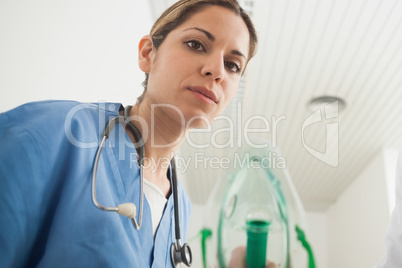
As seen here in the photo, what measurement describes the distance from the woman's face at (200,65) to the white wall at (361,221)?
261 centimetres

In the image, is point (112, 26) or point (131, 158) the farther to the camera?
point (112, 26)

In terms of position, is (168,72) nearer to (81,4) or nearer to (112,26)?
→ (81,4)

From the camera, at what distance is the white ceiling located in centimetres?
185

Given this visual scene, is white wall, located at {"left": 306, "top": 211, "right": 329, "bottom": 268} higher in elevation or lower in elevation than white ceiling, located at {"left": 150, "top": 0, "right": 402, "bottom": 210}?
lower

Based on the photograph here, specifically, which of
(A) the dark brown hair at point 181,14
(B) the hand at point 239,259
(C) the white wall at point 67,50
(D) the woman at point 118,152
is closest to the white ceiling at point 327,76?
(C) the white wall at point 67,50

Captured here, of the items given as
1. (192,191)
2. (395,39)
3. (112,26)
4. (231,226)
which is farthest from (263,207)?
(192,191)

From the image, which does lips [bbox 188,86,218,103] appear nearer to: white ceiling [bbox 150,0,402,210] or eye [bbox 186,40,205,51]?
eye [bbox 186,40,205,51]

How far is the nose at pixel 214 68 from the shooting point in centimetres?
71

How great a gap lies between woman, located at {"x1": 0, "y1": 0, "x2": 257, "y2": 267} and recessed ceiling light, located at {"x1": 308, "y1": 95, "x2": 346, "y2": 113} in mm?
1689

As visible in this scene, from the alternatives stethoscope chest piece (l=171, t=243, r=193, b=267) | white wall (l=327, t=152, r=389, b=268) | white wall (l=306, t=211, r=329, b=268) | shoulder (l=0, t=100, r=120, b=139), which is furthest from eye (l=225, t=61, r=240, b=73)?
white wall (l=306, t=211, r=329, b=268)

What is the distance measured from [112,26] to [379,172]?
2.73 meters

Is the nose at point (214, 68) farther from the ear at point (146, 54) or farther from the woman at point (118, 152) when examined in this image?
the ear at point (146, 54)

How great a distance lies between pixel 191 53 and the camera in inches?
29.8

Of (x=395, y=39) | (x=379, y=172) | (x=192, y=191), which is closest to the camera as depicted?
(x=395, y=39)
